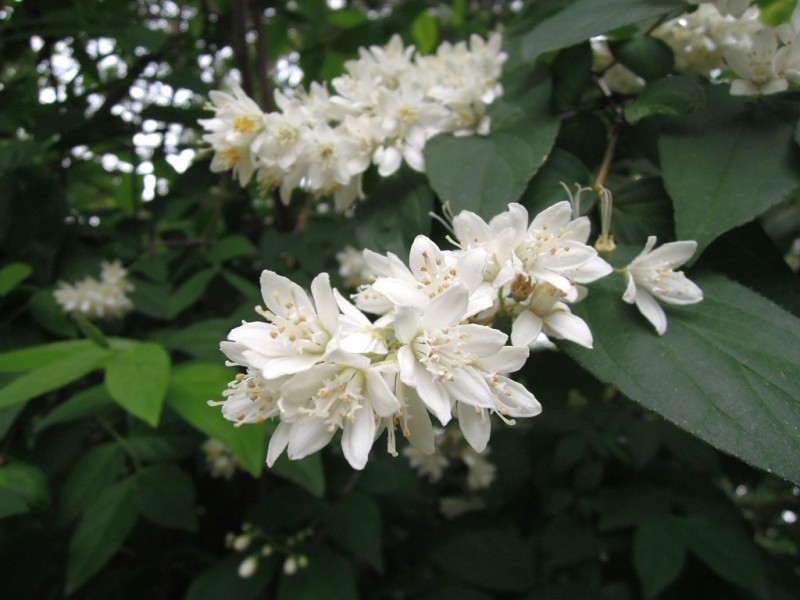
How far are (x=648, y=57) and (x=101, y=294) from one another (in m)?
1.83

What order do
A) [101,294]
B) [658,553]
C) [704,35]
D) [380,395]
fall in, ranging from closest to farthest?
[380,395] → [704,35] → [658,553] → [101,294]

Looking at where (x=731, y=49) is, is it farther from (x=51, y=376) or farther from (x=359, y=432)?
(x=51, y=376)

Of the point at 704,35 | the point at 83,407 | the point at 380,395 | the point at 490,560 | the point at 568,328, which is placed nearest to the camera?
the point at 380,395

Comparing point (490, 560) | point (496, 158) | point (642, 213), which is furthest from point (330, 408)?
point (490, 560)

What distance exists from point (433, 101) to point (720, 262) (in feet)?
2.45

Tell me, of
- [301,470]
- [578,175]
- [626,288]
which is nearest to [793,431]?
[626,288]

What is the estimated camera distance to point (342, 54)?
232 cm

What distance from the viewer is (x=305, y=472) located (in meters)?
1.37

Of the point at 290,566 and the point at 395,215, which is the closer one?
the point at 395,215

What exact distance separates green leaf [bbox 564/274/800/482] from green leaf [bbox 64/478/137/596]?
1.20 meters

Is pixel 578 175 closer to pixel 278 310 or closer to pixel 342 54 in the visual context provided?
pixel 278 310

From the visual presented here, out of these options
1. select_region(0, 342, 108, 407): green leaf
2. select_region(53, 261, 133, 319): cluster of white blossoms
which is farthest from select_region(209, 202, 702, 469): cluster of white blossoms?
select_region(53, 261, 133, 319): cluster of white blossoms

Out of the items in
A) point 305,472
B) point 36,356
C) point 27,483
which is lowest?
point 305,472

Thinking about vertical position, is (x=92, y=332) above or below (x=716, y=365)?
below
